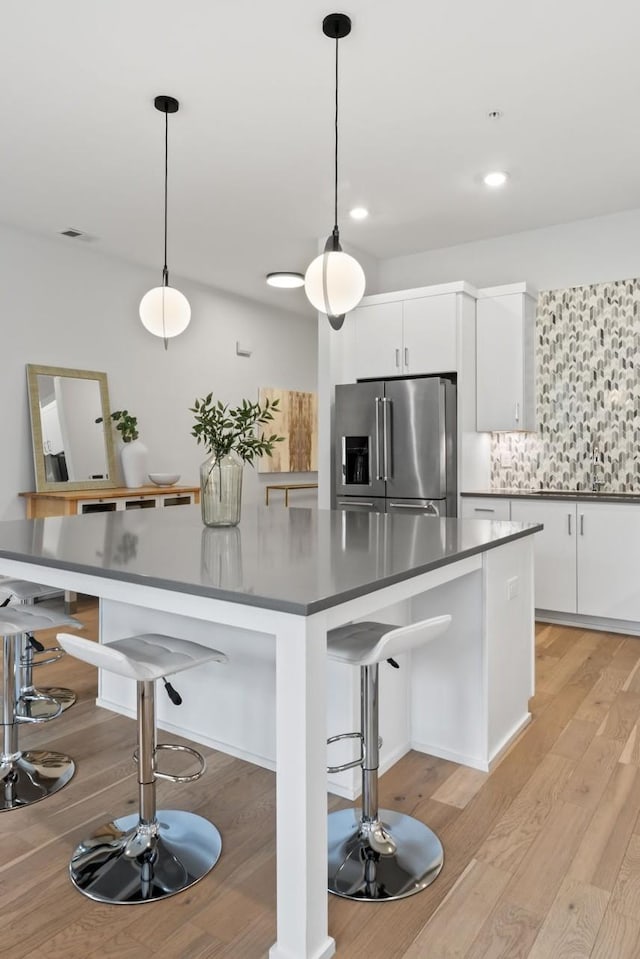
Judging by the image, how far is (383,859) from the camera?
6.02ft

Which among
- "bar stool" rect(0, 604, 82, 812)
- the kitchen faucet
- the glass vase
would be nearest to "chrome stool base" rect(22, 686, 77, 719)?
"bar stool" rect(0, 604, 82, 812)

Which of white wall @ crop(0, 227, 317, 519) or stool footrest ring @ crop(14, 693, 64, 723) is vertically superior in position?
white wall @ crop(0, 227, 317, 519)

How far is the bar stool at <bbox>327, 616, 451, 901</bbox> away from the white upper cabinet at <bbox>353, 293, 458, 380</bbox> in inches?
121

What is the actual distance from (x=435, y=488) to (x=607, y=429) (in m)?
1.28

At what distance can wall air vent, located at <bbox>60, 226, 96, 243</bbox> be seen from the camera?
4828 millimetres

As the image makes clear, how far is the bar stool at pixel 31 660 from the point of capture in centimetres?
251

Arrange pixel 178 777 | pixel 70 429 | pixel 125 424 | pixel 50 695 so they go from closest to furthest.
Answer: pixel 178 777, pixel 50 695, pixel 70 429, pixel 125 424

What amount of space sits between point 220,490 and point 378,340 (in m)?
2.79

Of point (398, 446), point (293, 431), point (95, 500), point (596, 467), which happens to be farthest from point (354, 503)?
point (293, 431)

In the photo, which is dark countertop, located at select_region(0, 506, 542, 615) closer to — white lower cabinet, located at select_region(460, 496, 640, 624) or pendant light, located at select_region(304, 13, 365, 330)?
pendant light, located at select_region(304, 13, 365, 330)

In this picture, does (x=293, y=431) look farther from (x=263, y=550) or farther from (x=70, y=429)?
(x=263, y=550)

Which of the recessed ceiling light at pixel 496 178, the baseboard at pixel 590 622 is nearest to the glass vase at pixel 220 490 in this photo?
the recessed ceiling light at pixel 496 178

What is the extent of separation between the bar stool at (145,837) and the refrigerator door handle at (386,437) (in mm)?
2969

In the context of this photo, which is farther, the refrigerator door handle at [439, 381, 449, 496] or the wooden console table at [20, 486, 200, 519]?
the wooden console table at [20, 486, 200, 519]
